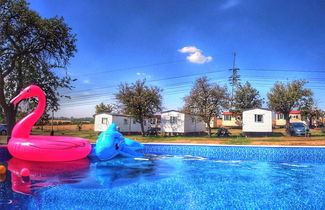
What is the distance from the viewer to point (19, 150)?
7609 millimetres

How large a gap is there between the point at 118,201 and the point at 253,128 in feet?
64.3

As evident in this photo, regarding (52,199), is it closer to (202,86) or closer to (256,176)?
(256,176)

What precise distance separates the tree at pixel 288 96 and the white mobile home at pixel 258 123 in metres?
0.99

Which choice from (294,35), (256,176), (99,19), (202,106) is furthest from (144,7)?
(256,176)

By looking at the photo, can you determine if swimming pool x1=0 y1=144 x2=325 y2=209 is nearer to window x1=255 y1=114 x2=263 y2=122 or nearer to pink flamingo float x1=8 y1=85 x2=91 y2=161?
pink flamingo float x1=8 y1=85 x2=91 y2=161

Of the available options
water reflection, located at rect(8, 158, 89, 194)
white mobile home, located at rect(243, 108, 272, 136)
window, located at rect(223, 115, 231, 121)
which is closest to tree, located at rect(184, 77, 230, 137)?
white mobile home, located at rect(243, 108, 272, 136)

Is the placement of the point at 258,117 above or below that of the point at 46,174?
above

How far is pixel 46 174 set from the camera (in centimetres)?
656

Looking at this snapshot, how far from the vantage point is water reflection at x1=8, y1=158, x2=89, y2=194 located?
5371 millimetres

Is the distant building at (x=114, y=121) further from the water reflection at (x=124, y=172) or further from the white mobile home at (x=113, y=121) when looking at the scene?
the water reflection at (x=124, y=172)

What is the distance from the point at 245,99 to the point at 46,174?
32570mm

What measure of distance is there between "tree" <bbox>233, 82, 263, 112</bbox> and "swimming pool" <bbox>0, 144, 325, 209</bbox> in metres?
25.4

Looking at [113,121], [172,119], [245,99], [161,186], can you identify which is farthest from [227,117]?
[161,186]

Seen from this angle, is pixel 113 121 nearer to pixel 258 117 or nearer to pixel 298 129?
pixel 258 117
